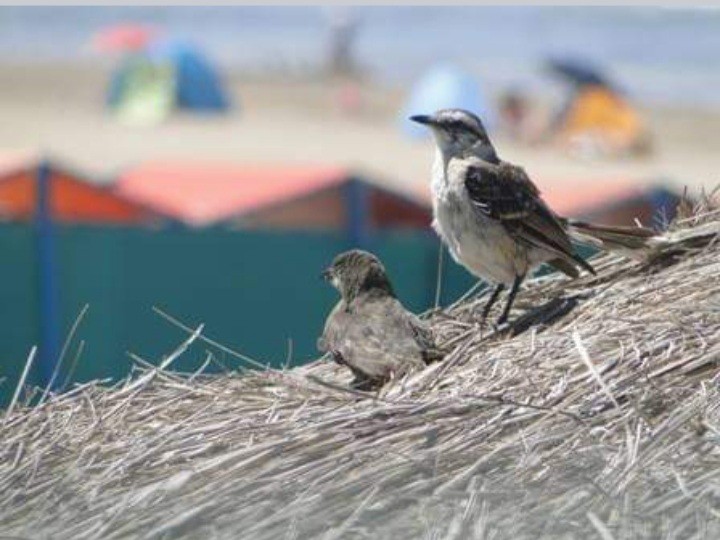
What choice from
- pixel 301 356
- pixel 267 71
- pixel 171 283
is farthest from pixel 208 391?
pixel 267 71

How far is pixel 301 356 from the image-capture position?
47.0ft

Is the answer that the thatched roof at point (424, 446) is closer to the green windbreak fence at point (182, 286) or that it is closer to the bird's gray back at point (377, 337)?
the bird's gray back at point (377, 337)

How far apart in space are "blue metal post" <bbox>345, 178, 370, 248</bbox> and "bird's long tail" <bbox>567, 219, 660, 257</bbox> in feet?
24.5

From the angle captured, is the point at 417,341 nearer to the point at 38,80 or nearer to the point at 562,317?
A: the point at 562,317

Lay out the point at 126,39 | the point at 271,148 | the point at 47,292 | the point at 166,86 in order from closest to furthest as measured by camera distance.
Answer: the point at 47,292 → the point at 271,148 → the point at 166,86 → the point at 126,39

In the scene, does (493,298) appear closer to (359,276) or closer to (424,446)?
(359,276)

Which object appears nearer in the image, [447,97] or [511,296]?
[511,296]

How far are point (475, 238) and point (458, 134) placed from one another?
1.55 ft

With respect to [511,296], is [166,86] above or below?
below

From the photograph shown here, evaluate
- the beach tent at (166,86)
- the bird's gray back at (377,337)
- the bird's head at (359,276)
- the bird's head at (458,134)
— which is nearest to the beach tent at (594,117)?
the beach tent at (166,86)

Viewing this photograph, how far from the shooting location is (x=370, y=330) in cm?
744

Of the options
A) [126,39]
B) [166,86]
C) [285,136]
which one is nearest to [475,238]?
[285,136]

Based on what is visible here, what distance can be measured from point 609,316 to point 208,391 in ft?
4.40

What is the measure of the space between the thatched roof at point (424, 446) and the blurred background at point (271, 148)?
68cm
